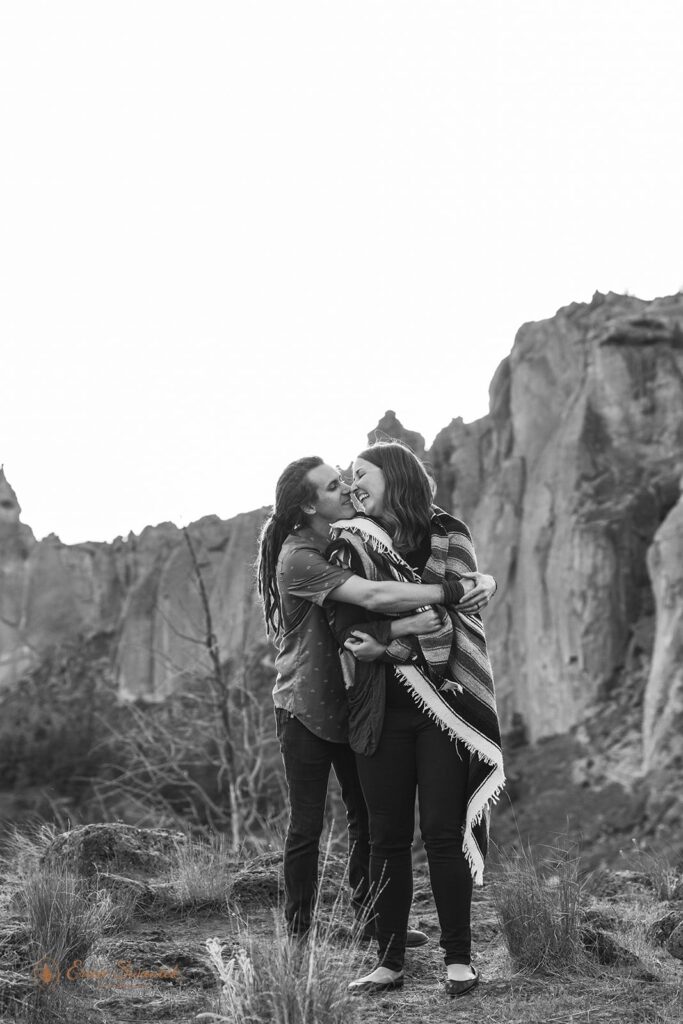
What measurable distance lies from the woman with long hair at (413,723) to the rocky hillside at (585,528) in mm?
20811

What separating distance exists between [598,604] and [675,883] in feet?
93.2

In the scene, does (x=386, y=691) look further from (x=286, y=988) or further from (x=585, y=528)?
(x=585, y=528)

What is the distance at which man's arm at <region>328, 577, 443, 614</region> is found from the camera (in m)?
3.33

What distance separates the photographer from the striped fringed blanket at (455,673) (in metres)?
3.34

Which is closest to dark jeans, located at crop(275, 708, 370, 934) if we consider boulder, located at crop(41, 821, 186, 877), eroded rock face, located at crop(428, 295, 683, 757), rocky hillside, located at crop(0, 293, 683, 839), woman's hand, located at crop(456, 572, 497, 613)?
woman's hand, located at crop(456, 572, 497, 613)

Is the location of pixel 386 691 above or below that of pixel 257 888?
above

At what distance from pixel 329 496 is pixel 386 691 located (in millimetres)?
733

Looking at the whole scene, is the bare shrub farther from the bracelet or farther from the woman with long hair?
the bracelet

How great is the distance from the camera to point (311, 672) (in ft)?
11.9

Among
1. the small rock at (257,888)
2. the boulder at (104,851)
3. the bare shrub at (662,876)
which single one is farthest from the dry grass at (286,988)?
the bare shrub at (662,876)

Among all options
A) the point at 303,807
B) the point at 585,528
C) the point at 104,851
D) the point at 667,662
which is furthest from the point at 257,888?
the point at 585,528

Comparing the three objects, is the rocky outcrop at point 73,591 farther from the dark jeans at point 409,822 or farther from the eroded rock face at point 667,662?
the dark jeans at point 409,822

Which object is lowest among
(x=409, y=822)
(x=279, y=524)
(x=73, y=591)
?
(x=409, y=822)

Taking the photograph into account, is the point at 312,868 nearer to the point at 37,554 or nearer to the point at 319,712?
the point at 319,712
